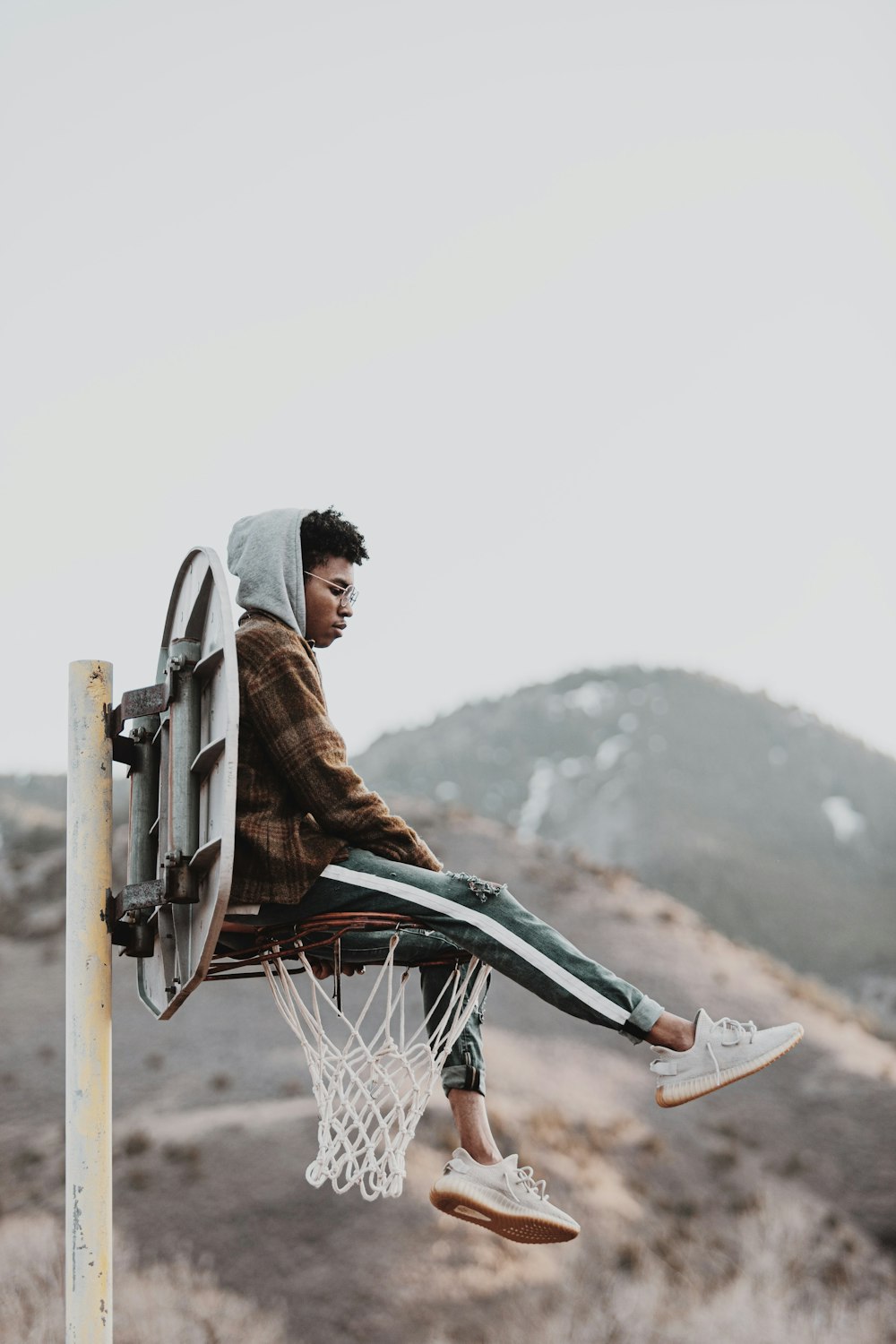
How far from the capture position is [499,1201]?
5359mm

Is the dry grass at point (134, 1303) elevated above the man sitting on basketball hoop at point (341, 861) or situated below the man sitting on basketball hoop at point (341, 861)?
below

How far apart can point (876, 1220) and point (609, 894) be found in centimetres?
1116

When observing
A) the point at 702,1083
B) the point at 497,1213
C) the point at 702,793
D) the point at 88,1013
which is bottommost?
the point at 497,1213

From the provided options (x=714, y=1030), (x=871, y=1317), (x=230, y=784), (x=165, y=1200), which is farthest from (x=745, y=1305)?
(x=230, y=784)

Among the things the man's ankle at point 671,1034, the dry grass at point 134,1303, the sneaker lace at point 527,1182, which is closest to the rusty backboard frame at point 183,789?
the sneaker lace at point 527,1182

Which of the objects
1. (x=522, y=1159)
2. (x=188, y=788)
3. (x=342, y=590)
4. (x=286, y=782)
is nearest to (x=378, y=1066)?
(x=286, y=782)

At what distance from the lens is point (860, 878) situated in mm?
59438

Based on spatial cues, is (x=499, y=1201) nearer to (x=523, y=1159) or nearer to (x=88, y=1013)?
(x=88, y=1013)

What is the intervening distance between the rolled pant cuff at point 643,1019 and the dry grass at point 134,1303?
17.8m

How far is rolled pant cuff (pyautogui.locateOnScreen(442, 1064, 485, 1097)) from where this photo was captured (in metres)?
5.55

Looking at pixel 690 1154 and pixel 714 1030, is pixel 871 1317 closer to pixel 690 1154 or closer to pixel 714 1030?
pixel 690 1154

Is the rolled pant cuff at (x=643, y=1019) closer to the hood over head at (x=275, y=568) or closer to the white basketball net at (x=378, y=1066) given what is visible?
the white basketball net at (x=378, y=1066)

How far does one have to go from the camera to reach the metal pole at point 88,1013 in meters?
4.84

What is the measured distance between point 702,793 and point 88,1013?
61.4 m
